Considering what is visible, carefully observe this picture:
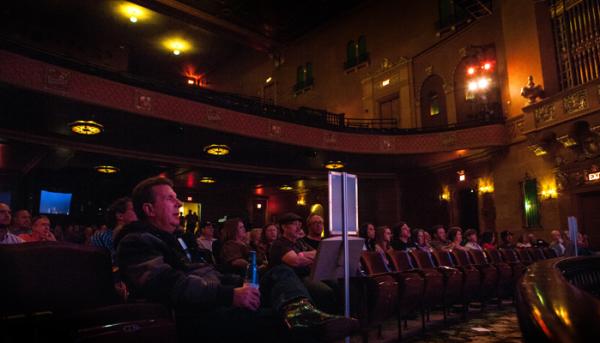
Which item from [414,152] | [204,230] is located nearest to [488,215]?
[414,152]

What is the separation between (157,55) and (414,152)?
33.7ft

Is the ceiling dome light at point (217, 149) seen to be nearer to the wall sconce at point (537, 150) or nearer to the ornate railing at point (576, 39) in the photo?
the wall sconce at point (537, 150)

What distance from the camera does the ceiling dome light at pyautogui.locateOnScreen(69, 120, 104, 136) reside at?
858cm

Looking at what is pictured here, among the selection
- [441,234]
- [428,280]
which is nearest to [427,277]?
[428,280]

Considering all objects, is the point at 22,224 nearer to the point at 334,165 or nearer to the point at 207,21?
the point at 334,165

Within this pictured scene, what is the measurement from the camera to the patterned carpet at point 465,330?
3.87 metres

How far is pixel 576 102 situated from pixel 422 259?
6.79 m

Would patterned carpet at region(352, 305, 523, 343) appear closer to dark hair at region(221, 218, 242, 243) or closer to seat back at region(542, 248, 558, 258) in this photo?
dark hair at region(221, 218, 242, 243)

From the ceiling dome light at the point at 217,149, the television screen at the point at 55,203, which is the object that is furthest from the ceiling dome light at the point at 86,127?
the television screen at the point at 55,203

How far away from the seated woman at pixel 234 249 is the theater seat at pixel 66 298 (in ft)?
7.39

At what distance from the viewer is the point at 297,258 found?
3.00 meters

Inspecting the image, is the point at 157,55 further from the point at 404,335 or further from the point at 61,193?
the point at 404,335

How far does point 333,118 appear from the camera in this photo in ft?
49.3

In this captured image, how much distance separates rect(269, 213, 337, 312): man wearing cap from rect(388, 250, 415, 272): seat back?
114 centimetres
